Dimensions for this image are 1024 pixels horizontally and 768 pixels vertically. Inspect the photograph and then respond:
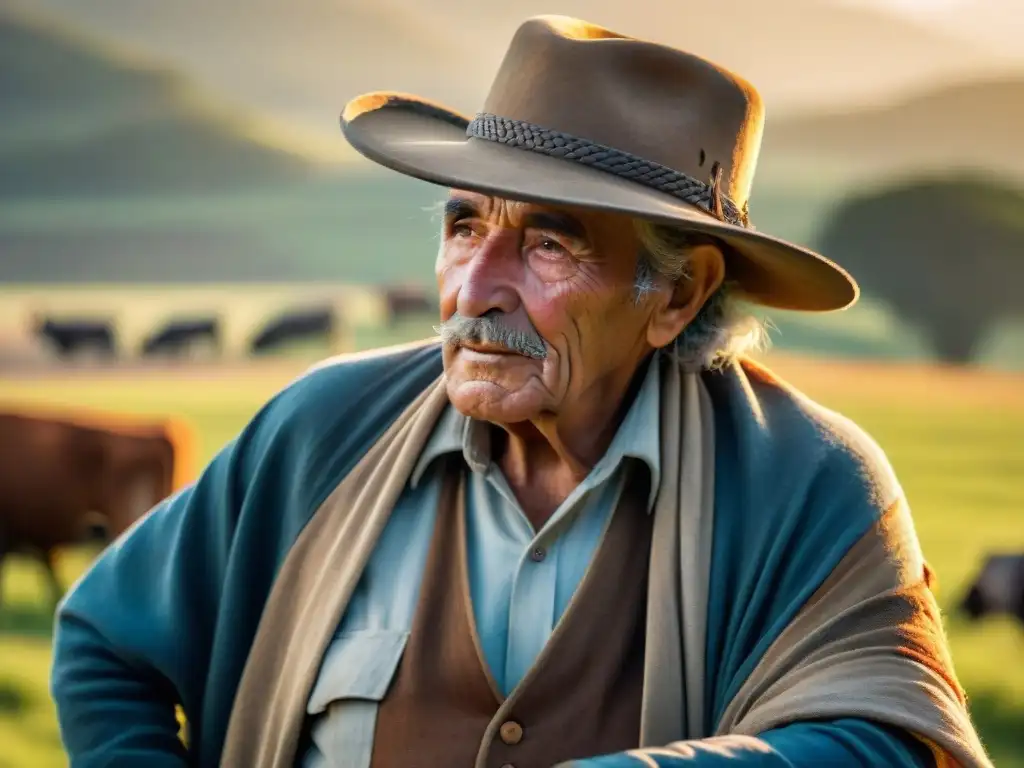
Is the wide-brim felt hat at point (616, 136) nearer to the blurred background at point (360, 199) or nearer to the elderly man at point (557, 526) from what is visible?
the elderly man at point (557, 526)

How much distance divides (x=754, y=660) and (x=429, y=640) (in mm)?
456

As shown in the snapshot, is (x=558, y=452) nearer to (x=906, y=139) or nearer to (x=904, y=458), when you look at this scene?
(x=904, y=458)

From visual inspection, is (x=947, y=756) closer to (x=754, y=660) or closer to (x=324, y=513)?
(x=754, y=660)

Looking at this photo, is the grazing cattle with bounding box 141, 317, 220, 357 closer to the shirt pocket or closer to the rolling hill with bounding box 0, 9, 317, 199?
the rolling hill with bounding box 0, 9, 317, 199

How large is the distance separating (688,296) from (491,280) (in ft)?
1.13

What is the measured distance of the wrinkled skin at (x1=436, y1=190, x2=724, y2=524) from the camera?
1.97 m

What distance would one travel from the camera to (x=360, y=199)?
731 centimetres

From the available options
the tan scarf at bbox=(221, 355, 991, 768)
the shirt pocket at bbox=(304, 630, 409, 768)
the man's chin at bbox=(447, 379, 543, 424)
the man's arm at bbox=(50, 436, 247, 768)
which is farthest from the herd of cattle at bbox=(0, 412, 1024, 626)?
the man's chin at bbox=(447, 379, 543, 424)

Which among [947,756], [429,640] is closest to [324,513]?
[429,640]

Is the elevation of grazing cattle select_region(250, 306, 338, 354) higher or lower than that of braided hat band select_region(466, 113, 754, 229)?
lower

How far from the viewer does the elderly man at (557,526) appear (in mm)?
1905

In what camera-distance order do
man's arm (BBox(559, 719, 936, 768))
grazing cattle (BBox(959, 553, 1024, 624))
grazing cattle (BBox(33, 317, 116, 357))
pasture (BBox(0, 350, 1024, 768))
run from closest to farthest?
1. man's arm (BBox(559, 719, 936, 768))
2. pasture (BBox(0, 350, 1024, 768))
3. grazing cattle (BBox(959, 553, 1024, 624))
4. grazing cattle (BBox(33, 317, 116, 357))

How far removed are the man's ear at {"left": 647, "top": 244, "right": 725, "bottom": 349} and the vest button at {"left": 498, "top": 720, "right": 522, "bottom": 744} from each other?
0.60 meters

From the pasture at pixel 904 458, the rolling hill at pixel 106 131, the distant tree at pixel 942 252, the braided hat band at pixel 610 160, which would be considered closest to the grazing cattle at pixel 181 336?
the pasture at pixel 904 458
